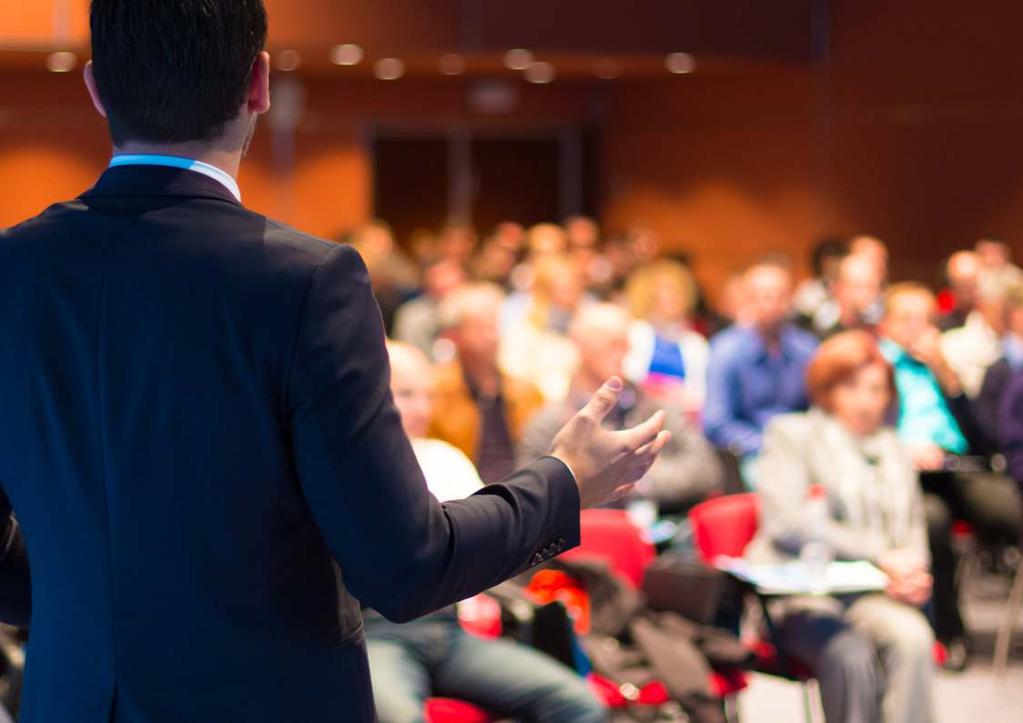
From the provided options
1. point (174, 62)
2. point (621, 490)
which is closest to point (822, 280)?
point (621, 490)

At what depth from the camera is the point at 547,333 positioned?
295 inches

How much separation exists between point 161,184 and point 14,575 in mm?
467

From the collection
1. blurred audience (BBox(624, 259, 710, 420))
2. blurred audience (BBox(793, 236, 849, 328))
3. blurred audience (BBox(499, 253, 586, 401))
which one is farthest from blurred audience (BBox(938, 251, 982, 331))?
blurred audience (BBox(499, 253, 586, 401))

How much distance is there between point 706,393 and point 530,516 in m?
5.65

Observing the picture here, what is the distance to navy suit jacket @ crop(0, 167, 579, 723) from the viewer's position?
4.30 feet

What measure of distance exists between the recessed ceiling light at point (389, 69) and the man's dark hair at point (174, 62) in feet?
36.2

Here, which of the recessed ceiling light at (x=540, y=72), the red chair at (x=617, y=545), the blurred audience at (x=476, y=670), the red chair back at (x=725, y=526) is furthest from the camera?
the recessed ceiling light at (x=540, y=72)

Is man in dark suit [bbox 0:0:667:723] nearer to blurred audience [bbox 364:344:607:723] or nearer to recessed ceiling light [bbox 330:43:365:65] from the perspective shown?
blurred audience [bbox 364:344:607:723]

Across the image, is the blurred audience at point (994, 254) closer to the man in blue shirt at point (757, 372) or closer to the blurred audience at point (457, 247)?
the man in blue shirt at point (757, 372)

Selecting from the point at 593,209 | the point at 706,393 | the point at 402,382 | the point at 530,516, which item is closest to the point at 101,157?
the point at 593,209

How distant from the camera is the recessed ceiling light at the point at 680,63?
12.2m

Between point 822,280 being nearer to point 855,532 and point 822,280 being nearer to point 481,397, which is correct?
point 481,397

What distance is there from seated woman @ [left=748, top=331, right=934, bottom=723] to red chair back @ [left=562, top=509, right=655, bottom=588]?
0.36 meters

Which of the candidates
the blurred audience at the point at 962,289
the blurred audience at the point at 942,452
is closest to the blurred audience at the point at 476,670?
the blurred audience at the point at 942,452
